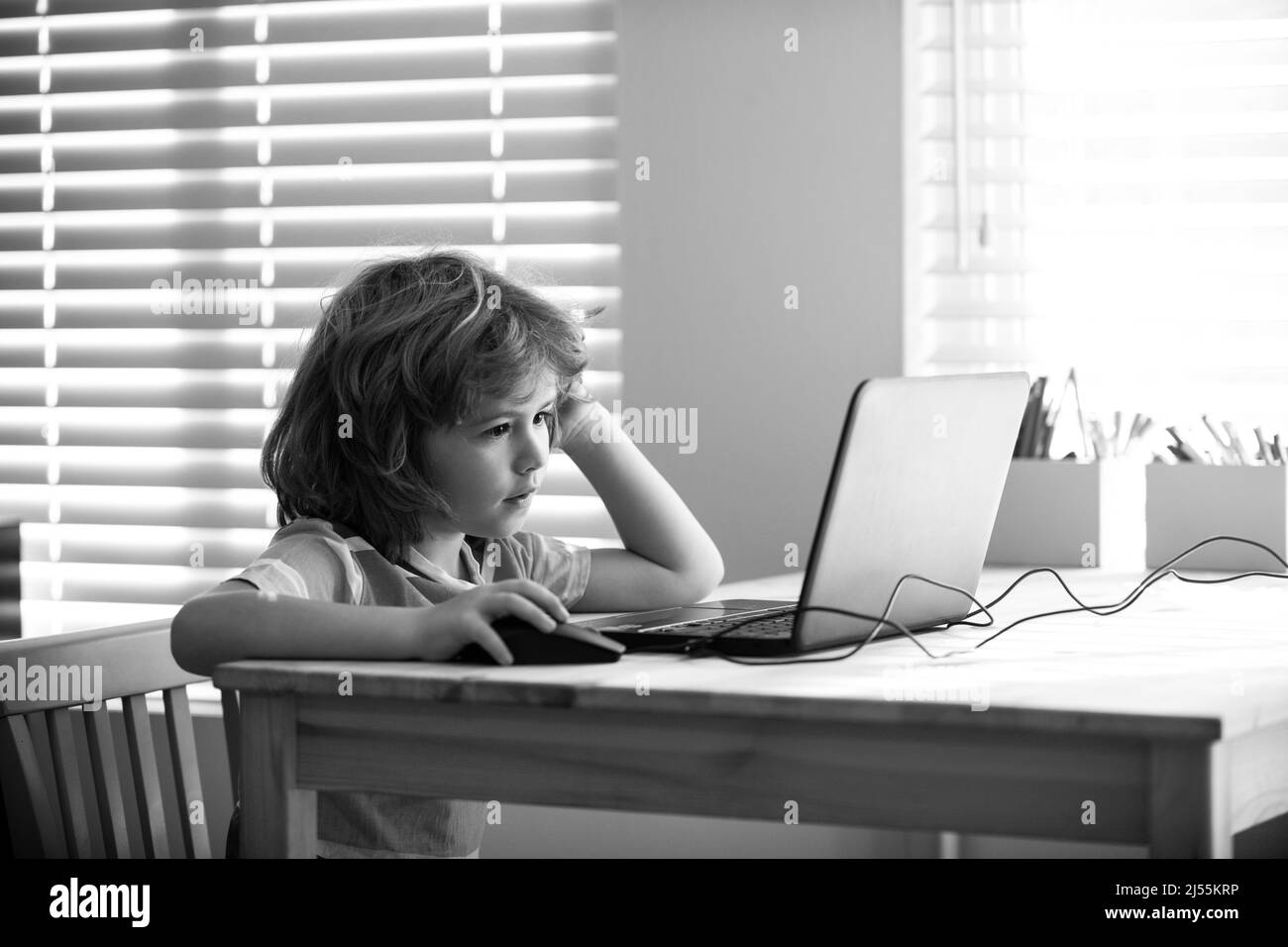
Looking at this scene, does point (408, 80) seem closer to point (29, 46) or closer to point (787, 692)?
point (29, 46)

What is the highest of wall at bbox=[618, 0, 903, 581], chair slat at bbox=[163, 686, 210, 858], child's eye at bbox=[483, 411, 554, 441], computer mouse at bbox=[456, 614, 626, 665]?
wall at bbox=[618, 0, 903, 581]

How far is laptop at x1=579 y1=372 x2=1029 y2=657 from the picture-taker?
941 mm

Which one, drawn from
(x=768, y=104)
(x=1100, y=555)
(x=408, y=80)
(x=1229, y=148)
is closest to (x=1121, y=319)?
(x=1229, y=148)

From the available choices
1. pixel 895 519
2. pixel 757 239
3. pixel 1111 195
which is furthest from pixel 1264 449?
pixel 895 519

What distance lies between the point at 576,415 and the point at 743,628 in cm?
40

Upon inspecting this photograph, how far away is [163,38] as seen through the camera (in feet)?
7.54

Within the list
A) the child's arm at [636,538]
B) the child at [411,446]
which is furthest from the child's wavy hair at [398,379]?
the child's arm at [636,538]

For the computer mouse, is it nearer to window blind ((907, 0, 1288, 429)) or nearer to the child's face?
the child's face

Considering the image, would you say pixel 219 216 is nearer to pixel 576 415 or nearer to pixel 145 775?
pixel 576 415

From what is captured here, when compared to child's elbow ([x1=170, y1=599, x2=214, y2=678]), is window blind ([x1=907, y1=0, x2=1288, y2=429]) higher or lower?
higher

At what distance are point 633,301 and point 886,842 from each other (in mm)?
800

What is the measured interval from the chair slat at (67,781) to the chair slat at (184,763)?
0.11 metres

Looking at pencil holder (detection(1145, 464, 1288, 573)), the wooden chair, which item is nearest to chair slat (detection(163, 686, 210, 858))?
the wooden chair

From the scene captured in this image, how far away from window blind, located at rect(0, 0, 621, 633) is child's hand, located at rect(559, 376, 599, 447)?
2.30ft
